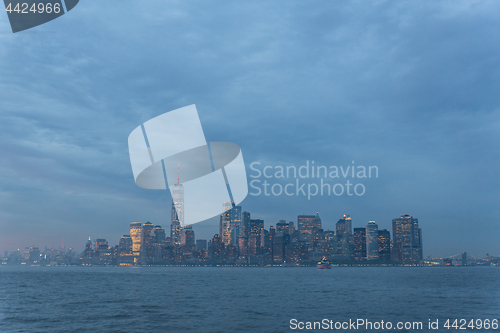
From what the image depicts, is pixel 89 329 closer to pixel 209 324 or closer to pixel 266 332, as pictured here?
pixel 209 324

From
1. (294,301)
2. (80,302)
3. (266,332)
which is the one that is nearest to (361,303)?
(294,301)

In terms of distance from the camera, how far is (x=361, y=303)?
62344 mm

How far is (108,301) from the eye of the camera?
6656 cm

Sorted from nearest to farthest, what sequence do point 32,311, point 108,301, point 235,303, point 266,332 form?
point 266,332 < point 32,311 < point 235,303 < point 108,301

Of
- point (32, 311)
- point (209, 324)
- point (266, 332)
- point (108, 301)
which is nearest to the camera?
point (266, 332)

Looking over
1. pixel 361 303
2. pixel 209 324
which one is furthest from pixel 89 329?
pixel 361 303

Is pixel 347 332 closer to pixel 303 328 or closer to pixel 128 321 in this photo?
pixel 303 328

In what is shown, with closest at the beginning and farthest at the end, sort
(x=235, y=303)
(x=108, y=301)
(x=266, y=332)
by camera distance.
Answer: (x=266, y=332), (x=235, y=303), (x=108, y=301)

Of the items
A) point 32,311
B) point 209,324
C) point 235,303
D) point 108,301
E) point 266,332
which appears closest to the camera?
point 266,332

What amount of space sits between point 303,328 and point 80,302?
44.7 meters

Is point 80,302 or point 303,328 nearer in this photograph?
point 303,328

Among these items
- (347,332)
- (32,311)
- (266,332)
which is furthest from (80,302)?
(347,332)

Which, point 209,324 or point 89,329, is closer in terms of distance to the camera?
point 89,329

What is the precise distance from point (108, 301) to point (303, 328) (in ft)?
137
